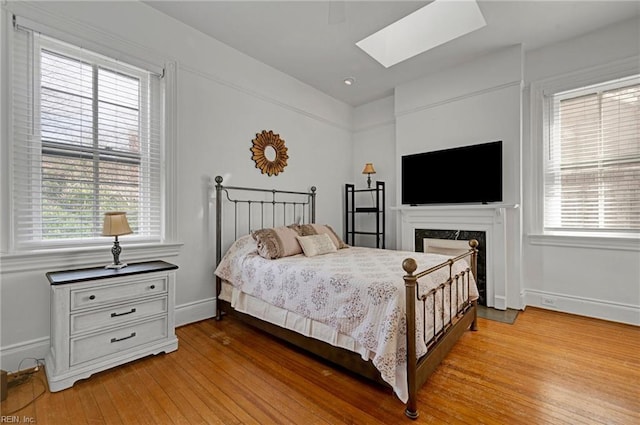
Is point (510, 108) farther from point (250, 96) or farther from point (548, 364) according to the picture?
point (250, 96)

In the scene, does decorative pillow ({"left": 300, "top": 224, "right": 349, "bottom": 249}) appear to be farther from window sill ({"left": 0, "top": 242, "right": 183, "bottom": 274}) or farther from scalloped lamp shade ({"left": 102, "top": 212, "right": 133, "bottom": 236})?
scalloped lamp shade ({"left": 102, "top": 212, "right": 133, "bottom": 236})

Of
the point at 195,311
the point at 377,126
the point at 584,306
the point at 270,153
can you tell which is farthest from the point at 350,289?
the point at 377,126

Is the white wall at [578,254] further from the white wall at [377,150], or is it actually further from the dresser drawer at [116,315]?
the dresser drawer at [116,315]

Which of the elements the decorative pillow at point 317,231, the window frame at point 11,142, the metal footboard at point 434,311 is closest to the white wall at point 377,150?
the decorative pillow at point 317,231

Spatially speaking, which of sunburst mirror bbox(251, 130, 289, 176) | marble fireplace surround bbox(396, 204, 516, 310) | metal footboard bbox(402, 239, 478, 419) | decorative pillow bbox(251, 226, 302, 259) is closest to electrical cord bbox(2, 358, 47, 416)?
decorative pillow bbox(251, 226, 302, 259)

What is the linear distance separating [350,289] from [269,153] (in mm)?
2369

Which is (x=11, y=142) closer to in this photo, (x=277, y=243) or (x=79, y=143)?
(x=79, y=143)

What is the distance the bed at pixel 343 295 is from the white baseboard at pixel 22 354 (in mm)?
1374

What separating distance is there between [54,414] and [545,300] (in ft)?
14.7

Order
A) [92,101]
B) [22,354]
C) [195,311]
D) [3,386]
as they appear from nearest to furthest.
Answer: [3,386], [22,354], [92,101], [195,311]

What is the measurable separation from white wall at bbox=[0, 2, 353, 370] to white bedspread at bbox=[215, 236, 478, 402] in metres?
0.48

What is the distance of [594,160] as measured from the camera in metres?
3.16

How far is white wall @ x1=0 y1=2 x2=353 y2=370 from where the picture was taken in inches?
83.3

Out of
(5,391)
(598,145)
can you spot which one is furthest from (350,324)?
(598,145)
